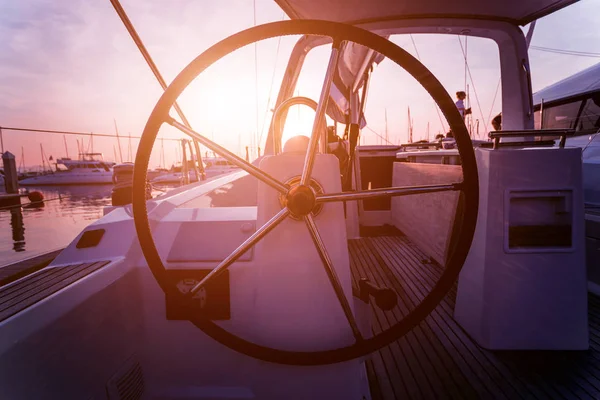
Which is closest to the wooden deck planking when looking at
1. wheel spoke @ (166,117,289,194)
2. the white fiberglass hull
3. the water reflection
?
wheel spoke @ (166,117,289,194)

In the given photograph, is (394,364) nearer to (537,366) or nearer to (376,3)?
(537,366)

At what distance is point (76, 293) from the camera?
80 cm

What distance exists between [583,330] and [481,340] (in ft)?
1.53

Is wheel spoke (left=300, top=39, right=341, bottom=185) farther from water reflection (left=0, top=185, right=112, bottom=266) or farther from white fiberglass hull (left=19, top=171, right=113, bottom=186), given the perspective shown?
white fiberglass hull (left=19, top=171, right=113, bottom=186)

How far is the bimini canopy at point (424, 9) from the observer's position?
1.38 metres

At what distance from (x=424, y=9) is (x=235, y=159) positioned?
1.38 m

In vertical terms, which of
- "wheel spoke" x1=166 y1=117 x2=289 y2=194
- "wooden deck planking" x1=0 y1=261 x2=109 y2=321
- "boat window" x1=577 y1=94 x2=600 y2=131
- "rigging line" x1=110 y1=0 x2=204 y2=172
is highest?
"boat window" x1=577 y1=94 x2=600 y2=131

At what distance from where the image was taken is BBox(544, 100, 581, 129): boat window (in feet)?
Answer: 19.0

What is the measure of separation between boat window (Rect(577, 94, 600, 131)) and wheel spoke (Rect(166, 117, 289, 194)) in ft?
23.5

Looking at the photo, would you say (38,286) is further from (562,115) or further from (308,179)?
(562,115)

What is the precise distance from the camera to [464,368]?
127 cm

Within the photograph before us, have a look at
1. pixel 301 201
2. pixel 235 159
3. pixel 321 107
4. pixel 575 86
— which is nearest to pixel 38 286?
pixel 235 159

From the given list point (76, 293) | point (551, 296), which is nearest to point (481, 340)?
point (551, 296)

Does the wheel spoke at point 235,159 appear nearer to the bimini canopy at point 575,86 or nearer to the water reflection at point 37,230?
the water reflection at point 37,230
